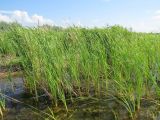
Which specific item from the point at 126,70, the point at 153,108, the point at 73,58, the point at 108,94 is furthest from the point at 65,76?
the point at 153,108

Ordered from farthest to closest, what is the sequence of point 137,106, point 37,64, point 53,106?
point 37,64 → point 53,106 → point 137,106

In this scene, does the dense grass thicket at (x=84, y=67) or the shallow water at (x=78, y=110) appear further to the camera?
the dense grass thicket at (x=84, y=67)

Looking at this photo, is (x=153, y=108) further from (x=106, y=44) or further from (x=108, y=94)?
(x=106, y=44)

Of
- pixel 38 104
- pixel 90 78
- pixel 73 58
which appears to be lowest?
pixel 38 104

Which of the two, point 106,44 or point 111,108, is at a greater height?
point 106,44

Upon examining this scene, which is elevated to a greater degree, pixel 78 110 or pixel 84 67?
pixel 84 67

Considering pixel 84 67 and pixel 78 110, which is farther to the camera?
pixel 84 67

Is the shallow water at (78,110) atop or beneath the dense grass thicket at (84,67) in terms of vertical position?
beneath

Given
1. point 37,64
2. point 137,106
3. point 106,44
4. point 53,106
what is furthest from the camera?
point 106,44

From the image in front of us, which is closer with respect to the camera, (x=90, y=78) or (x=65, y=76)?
(x=65, y=76)

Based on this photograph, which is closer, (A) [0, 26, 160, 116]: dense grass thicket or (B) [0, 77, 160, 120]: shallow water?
(B) [0, 77, 160, 120]: shallow water

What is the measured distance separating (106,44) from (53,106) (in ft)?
8.20

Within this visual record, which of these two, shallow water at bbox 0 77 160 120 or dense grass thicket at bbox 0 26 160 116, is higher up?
dense grass thicket at bbox 0 26 160 116

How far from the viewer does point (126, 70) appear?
15.4ft
